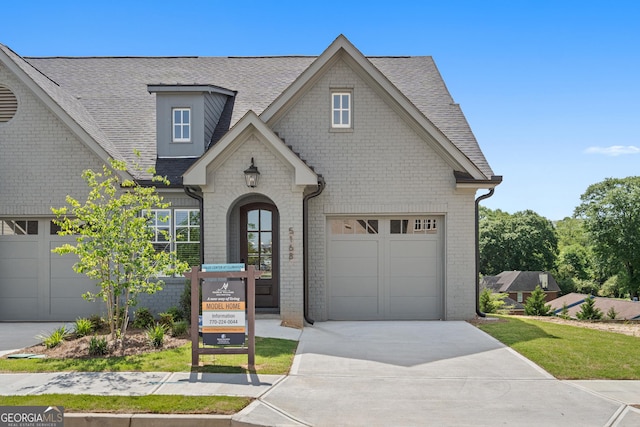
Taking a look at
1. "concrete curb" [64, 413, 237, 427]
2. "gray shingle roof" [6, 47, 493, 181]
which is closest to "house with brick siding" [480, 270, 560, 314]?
"gray shingle roof" [6, 47, 493, 181]

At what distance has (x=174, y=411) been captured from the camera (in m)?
6.95

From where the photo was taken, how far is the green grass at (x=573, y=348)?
904 cm

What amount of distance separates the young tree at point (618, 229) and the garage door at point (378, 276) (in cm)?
4442

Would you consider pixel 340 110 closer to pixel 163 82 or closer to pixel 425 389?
pixel 163 82

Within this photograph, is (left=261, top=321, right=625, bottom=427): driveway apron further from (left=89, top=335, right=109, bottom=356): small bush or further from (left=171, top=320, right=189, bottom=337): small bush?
(left=89, top=335, right=109, bottom=356): small bush

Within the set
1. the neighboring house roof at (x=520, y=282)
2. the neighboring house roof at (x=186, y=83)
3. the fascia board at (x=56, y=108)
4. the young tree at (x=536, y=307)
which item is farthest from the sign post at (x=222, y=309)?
the neighboring house roof at (x=520, y=282)

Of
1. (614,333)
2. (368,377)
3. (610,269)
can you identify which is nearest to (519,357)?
(368,377)

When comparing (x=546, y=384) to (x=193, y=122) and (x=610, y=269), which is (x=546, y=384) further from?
(x=610, y=269)

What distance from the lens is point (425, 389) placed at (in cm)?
806

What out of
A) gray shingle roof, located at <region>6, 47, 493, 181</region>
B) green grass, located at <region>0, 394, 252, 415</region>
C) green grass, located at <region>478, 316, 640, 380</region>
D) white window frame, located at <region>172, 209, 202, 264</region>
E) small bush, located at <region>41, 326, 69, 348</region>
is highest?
gray shingle roof, located at <region>6, 47, 493, 181</region>

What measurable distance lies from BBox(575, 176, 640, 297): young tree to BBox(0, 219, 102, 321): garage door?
49.9 metres

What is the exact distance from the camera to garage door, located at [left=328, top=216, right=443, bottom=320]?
14430mm

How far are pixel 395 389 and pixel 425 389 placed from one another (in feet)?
1.40

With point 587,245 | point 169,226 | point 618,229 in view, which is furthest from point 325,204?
point 587,245
